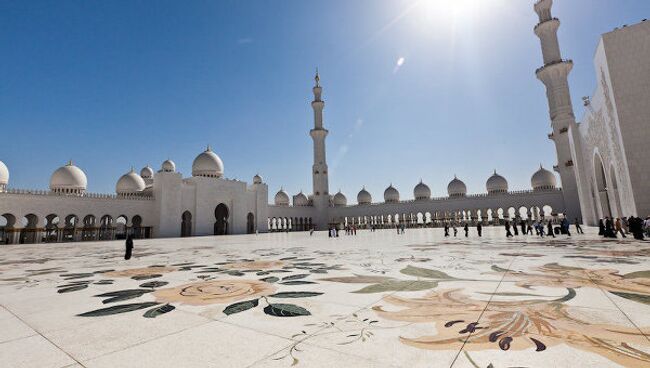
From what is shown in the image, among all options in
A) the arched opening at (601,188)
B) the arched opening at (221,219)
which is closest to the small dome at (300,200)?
the arched opening at (221,219)

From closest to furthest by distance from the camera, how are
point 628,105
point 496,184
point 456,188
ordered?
1. point 628,105
2. point 496,184
3. point 456,188

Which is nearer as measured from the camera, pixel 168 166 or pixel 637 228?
pixel 637 228

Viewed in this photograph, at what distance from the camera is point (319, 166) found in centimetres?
4072

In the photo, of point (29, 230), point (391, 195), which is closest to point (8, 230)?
point (29, 230)

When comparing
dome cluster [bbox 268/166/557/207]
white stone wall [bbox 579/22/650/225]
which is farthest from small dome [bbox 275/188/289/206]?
white stone wall [bbox 579/22/650/225]

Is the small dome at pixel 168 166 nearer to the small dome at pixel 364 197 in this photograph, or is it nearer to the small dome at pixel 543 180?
the small dome at pixel 364 197

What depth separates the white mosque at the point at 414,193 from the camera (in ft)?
39.4

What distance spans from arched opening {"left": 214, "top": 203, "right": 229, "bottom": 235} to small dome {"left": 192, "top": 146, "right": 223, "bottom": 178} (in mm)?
3564

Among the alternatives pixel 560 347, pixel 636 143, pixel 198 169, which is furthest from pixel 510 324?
pixel 198 169

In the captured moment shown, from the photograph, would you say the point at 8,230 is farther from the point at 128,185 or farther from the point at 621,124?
the point at 621,124

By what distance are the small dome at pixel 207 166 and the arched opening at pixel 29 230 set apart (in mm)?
13330

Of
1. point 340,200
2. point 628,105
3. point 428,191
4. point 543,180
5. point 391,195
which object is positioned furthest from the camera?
point 340,200

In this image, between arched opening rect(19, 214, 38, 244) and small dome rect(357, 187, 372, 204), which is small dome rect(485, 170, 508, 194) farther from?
arched opening rect(19, 214, 38, 244)

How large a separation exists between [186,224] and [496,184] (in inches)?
1352
